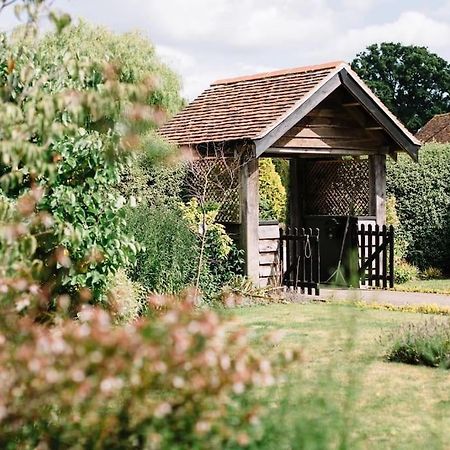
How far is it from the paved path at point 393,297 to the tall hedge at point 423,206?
3.72m

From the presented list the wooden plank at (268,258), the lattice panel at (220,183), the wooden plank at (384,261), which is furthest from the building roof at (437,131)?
the wooden plank at (268,258)

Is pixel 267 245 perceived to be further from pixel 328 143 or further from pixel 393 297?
pixel 328 143

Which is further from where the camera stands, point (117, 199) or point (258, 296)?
point (258, 296)

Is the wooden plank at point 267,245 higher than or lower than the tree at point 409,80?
lower

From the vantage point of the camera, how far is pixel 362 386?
8398 mm

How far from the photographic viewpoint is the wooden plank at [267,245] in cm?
1627

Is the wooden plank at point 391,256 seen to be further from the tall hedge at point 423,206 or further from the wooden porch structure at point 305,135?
the tall hedge at point 423,206

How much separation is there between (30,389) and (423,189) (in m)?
17.5

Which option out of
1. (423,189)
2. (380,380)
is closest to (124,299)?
(380,380)

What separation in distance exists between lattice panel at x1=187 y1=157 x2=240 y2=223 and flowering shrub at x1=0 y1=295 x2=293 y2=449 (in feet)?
38.8

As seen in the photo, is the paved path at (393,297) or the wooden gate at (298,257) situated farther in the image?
the wooden gate at (298,257)

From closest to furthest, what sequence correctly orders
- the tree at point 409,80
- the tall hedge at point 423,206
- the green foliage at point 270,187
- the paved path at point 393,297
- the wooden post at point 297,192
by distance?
the paved path at point 393,297 → the green foliage at point 270,187 → the wooden post at point 297,192 → the tall hedge at point 423,206 → the tree at point 409,80

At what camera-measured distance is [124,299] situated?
11562 millimetres

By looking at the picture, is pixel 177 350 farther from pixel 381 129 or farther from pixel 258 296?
pixel 381 129
